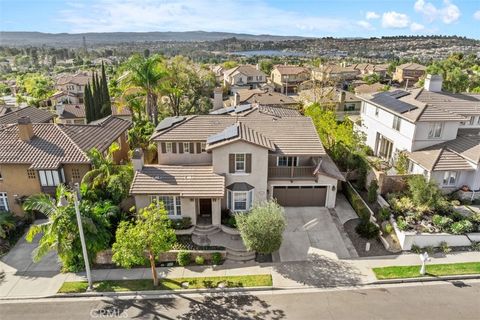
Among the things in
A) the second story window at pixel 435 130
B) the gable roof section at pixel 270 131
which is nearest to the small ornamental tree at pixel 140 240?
the gable roof section at pixel 270 131

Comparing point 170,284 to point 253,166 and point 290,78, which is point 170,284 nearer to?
point 253,166

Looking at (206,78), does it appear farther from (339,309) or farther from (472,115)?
(339,309)

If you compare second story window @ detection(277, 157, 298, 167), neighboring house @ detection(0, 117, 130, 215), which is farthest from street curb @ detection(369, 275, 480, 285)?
neighboring house @ detection(0, 117, 130, 215)

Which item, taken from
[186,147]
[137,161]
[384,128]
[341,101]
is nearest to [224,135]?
[186,147]

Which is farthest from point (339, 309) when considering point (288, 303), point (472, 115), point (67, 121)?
point (67, 121)

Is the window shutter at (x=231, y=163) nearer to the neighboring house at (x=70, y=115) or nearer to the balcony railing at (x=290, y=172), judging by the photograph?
the balcony railing at (x=290, y=172)

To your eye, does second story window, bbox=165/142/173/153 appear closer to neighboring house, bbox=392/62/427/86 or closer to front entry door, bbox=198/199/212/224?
front entry door, bbox=198/199/212/224
